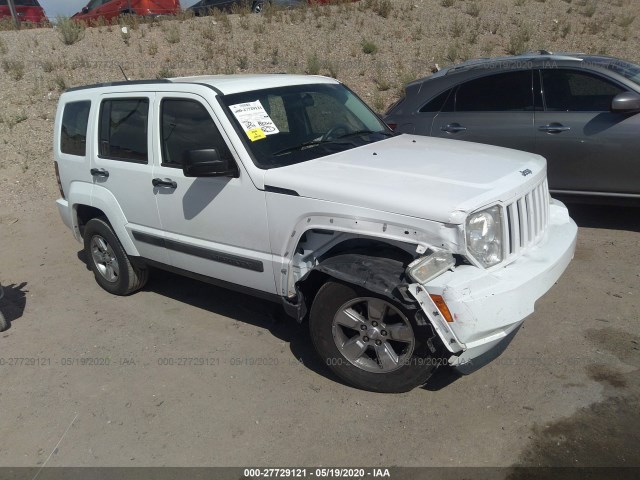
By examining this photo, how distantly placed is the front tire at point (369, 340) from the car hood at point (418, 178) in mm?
571

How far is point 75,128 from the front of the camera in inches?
223

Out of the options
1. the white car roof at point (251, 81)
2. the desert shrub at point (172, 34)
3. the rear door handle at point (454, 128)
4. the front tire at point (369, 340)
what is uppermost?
the desert shrub at point (172, 34)

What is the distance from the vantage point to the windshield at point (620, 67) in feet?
19.6

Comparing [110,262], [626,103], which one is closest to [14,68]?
[110,262]

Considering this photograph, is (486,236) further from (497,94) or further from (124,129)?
(497,94)

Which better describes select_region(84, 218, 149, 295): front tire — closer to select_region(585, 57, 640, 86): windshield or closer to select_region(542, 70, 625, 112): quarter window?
select_region(542, 70, 625, 112): quarter window

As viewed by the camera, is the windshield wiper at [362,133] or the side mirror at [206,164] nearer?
the side mirror at [206,164]

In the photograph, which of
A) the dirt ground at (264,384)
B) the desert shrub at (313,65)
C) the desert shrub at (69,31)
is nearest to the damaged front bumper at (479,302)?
the dirt ground at (264,384)

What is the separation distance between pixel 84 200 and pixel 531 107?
15.1ft

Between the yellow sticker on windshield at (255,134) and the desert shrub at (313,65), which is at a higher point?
the yellow sticker on windshield at (255,134)

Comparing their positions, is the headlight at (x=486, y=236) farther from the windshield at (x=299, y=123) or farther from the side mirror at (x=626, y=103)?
the side mirror at (x=626, y=103)

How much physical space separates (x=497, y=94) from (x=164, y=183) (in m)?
3.85

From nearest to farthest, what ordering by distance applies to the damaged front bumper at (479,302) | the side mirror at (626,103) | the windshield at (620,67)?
1. the damaged front bumper at (479,302)
2. the side mirror at (626,103)
3. the windshield at (620,67)

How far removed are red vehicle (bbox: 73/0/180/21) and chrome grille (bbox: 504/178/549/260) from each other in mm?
15760
